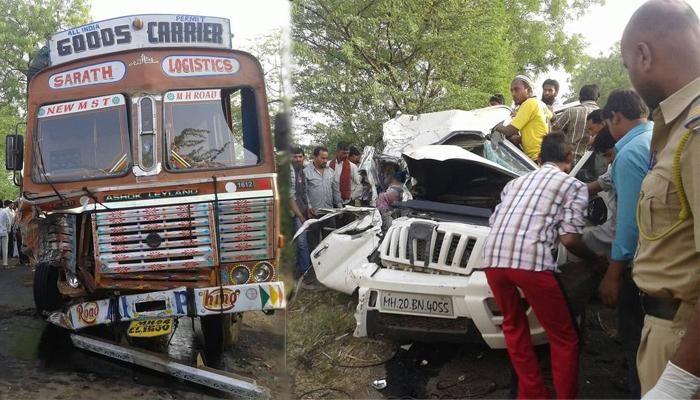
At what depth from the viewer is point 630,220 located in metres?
2.81

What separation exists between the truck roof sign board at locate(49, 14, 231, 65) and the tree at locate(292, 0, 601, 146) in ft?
14.1

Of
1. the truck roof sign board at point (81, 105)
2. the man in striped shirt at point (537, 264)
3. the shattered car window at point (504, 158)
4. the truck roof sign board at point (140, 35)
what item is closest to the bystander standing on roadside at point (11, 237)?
the truck roof sign board at point (81, 105)

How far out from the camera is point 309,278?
629 centimetres

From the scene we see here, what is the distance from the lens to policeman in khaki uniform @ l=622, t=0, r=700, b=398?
170 centimetres

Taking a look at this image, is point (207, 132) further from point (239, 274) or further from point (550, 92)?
point (550, 92)

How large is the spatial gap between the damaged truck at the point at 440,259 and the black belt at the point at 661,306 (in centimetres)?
159

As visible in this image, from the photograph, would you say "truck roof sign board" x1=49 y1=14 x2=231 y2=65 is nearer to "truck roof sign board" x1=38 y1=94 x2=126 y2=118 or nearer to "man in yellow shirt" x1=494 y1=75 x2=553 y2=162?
"truck roof sign board" x1=38 y1=94 x2=126 y2=118

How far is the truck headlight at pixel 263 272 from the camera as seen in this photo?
4832 mm

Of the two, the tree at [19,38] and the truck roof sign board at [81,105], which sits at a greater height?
the tree at [19,38]

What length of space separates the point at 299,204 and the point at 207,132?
6.97 feet

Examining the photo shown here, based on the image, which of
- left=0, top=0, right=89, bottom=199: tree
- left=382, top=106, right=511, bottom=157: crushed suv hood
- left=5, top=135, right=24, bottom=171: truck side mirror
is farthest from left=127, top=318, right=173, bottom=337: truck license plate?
left=0, top=0, right=89, bottom=199: tree

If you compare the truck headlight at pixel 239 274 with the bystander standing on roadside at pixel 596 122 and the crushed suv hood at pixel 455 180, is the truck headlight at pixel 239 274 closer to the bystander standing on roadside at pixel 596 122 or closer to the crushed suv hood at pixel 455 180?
the crushed suv hood at pixel 455 180

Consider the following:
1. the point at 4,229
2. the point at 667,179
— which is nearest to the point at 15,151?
the point at 667,179

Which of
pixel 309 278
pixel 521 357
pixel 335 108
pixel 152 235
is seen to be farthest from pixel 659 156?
pixel 335 108
